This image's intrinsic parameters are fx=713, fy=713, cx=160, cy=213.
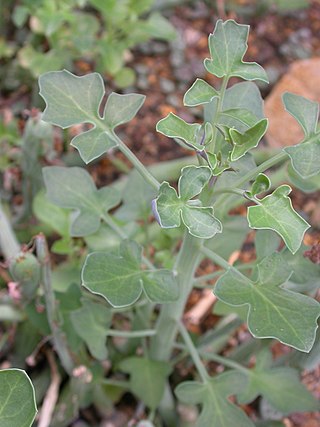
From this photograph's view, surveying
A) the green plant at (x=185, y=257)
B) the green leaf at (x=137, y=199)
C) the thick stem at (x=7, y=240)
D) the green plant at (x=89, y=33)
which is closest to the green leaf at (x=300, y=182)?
the green plant at (x=185, y=257)

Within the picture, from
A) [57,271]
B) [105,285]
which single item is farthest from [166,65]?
[105,285]

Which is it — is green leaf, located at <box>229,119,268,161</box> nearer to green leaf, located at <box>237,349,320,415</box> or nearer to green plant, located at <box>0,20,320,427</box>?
green plant, located at <box>0,20,320,427</box>

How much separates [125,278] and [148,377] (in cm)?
28

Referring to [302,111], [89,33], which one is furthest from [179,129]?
[89,33]

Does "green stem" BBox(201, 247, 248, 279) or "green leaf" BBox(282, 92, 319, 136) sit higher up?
"green leaf" BBox(282, 92, 319, 136)

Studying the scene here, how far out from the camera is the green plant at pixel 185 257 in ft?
2.50

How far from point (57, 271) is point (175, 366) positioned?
0.26 meters

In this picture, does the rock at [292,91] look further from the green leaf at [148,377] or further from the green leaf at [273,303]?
the green leaf at [273,303]

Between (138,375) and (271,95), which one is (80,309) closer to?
(138,375)

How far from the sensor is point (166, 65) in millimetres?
1741

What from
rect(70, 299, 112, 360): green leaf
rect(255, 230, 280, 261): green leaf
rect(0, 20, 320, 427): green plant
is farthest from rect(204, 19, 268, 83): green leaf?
rect(70, 299, 112, 360): green leaf

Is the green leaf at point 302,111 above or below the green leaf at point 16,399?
above

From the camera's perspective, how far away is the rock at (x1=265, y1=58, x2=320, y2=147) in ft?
5.46

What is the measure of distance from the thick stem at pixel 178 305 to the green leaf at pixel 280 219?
0.15 metres
